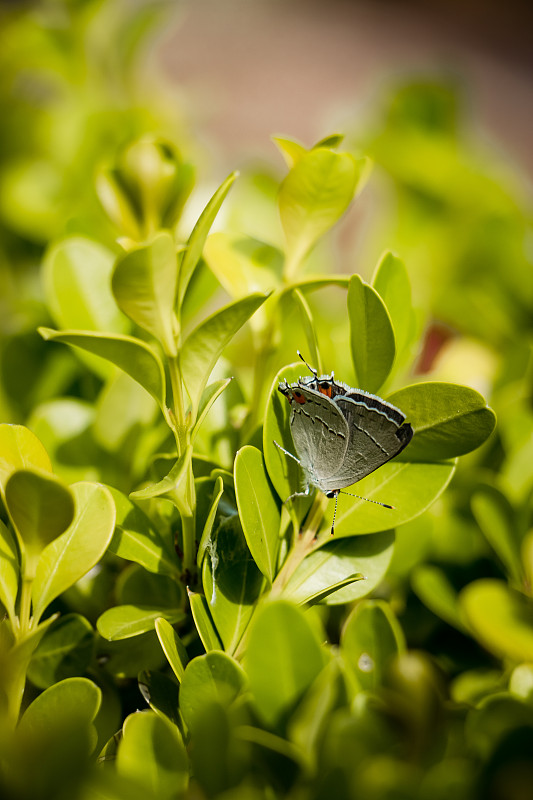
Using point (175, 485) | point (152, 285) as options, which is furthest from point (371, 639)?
point (152, 285)

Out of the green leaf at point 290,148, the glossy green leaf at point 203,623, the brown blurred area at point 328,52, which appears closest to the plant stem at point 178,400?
the glossy green leaf at point 203,623

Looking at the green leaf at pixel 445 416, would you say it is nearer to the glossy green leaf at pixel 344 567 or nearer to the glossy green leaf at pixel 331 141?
the glossy green leaf at pixel 344 567

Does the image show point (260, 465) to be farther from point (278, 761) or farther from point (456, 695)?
point (456, 695)

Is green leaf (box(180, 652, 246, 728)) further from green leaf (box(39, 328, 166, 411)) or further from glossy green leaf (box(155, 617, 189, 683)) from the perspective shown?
green leaf (box(39, 328, 166, 411))

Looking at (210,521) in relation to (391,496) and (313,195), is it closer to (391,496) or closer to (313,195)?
(391,496)

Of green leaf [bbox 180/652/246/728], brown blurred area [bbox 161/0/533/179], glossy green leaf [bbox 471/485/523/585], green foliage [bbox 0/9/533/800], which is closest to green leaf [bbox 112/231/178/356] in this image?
green foliage [bbox 0/9/533/800]

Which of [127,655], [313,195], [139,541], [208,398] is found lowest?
[127,655]

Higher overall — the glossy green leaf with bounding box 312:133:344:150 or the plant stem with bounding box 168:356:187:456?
the glossy green leaf with bounding box 312:133:344:150
